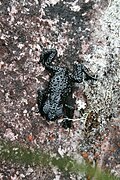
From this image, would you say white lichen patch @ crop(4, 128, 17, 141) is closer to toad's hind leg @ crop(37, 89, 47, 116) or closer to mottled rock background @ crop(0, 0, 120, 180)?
mottled rock background @ crop(0, 0, 120, 180)

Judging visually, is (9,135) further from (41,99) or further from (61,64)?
(61,64)

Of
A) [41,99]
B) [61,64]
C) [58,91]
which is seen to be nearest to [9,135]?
[41,99]

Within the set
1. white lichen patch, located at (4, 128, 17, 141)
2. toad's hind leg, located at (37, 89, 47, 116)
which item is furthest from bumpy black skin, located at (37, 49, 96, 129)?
white lichen patch, located at (4, 128, 17, 141)

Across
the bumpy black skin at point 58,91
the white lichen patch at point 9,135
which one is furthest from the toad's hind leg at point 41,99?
the white lichen patch at point 9,135

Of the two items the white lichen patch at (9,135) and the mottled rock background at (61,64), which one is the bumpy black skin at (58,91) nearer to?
the mottled rock background at (61,64)

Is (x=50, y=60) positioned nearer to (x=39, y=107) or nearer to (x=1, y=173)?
(x=39, y=107)

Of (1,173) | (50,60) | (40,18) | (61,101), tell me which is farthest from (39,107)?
(40,18)

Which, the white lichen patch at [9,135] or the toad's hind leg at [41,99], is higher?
the toad's hind leg at [41,99]
